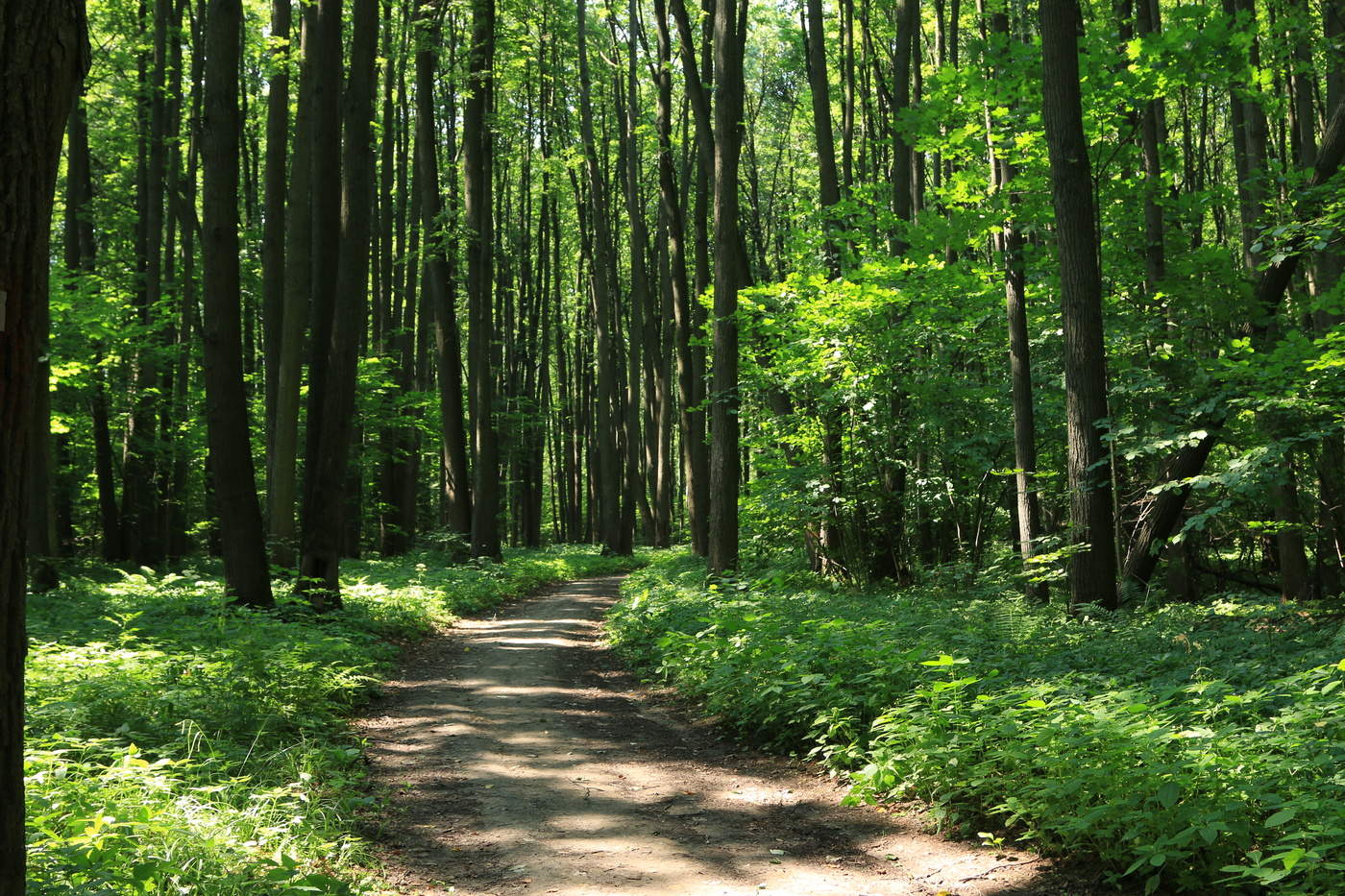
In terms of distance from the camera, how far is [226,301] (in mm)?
10211

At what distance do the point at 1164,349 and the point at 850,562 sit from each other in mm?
5446

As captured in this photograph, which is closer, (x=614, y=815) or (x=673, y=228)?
(x=614, y=815)

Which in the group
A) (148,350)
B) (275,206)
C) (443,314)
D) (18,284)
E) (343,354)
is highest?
(275,206)

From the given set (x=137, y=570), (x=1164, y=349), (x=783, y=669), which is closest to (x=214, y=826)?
(x=783, y=669)

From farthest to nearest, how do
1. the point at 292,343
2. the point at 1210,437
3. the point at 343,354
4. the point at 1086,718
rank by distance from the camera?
the point at 292,343 < the point at 343,354 < the point at 1210,437 < the point at 1086,718

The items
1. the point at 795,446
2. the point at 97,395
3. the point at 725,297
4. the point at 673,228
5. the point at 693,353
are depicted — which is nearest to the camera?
the point at 725,297

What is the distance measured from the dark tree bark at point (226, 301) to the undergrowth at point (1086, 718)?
197 inches

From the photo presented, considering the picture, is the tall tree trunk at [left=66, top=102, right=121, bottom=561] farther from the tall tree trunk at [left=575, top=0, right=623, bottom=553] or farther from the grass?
the tall tree trunk at [left=575, top=0, right=623, bottom=553]

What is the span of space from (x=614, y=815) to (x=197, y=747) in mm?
2413

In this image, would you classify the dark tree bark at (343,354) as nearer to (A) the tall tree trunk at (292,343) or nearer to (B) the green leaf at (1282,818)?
(A) the tall tree trunk at (292,343)

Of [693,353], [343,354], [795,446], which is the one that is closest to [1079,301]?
[795,446]

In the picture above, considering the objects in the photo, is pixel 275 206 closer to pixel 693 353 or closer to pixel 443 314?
pixel 443 314

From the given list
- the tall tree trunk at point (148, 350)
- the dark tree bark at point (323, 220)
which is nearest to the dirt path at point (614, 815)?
the dark tree bark at point (323, 220)

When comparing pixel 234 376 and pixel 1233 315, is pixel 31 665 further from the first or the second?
pixel 1233 315
